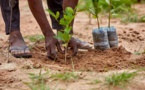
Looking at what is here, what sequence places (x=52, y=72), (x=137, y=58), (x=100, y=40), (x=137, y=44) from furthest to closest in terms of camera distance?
(x=137, y=44) → (x=100, y=40) → (x=137, y=58) → (x=52, y=72)

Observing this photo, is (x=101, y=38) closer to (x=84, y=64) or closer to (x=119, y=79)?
(x=84, y=64)

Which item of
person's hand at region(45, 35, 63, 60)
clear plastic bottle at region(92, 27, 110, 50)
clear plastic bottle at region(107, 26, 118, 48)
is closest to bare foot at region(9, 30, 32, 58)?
person's hand at region(45, 35, 63, 60)

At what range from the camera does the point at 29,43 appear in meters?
4.11

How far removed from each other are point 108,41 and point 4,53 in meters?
0.95

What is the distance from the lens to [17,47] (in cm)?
362

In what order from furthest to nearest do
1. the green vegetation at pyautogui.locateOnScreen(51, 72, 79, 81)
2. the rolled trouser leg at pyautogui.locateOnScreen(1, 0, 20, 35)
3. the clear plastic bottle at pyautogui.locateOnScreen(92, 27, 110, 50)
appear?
the rolled trouser leg at pyautogui.locateOnScreen(1, 0, 20, 35) < the clear plastic bottle at pyautogui.locateOnScreen(92, 27, 110, 50) < the green vegetation at pyautogui.locateOnScreen(51, 72, 79, 81)

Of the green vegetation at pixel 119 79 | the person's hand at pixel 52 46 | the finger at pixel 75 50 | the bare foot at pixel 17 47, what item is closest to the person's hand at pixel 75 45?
the finger at pixel 75 50

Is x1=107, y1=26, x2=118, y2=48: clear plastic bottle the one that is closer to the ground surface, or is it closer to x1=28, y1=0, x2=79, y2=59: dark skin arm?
the ground surface

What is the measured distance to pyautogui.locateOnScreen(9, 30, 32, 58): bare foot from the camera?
11.5 feet

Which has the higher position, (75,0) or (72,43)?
(75,0)

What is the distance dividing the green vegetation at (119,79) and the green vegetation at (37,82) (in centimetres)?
41

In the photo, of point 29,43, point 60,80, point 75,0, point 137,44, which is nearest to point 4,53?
point 29,43

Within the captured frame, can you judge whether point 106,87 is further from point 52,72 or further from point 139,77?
point 52,72

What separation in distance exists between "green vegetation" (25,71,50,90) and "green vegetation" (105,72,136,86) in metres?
0.41
